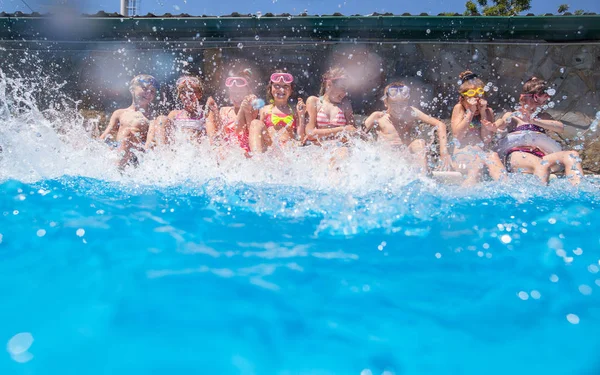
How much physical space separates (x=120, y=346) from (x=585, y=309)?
2.41m

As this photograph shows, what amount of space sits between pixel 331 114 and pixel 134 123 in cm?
279

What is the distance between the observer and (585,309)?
2.19m

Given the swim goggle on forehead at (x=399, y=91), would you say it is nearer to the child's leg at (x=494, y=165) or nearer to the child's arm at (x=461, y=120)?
the child's arm at (x=461, y=120)

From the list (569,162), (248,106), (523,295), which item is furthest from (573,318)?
(248,106)

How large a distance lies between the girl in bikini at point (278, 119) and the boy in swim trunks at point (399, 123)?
1.00m

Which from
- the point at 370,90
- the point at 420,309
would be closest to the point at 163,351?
the point at 420,309

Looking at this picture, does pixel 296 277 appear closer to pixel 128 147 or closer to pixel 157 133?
pixel 157 133

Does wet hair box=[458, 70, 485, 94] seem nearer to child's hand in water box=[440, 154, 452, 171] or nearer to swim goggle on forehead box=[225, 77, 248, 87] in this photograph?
child's hand in water box=[440, 154, 452, 171]

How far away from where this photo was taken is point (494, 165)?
5.07 metres

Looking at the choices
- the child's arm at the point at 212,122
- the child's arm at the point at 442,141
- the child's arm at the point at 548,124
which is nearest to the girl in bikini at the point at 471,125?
the child's arm at the point at 442,141

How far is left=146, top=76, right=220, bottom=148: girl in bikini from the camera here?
551 centimetres

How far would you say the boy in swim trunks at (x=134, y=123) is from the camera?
17.8ft

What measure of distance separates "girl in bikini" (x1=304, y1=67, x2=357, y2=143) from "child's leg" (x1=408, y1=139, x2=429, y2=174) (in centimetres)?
81

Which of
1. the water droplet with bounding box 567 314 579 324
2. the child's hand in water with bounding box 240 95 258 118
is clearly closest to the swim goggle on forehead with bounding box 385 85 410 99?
the child's hand in water with bounding box 240 95 258 118
